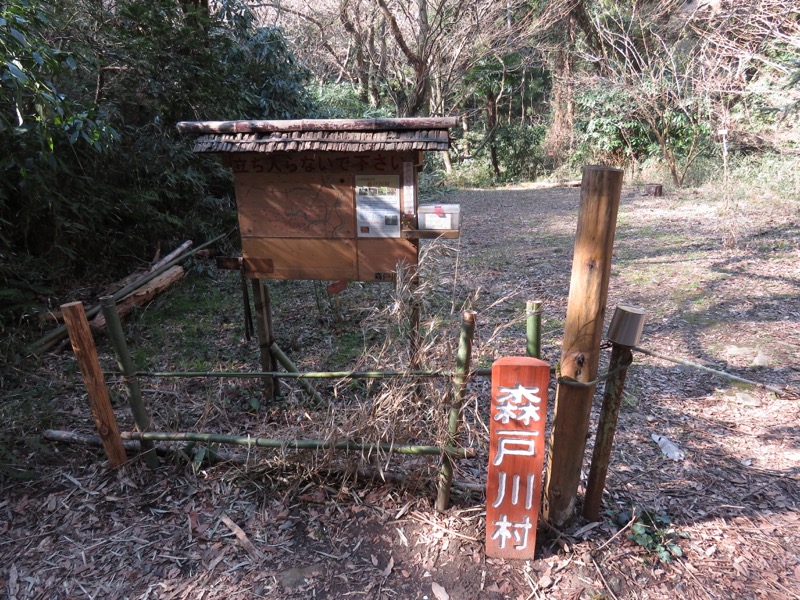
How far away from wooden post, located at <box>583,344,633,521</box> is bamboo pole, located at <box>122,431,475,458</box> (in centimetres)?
60

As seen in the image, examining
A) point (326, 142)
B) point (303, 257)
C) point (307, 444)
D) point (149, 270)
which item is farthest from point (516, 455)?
point (149, 270)

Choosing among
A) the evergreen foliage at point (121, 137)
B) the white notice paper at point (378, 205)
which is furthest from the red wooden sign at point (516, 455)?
the evergreen foliage at point (121, 137)

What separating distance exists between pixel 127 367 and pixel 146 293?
294cm

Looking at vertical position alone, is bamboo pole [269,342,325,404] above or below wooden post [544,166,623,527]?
below

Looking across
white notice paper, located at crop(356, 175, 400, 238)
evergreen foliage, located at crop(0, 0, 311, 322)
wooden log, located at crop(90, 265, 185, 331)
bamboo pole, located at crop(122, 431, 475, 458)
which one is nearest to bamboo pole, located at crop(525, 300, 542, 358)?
bamboo pole, located at crop(122, 431, 475, 458)

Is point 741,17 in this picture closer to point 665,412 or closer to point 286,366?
point 665,412

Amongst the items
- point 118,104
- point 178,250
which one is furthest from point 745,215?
point 118,104

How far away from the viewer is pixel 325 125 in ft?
9.43

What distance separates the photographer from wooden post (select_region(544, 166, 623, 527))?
6.44 ft

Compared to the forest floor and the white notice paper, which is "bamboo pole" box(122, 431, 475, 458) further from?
the white notice paper

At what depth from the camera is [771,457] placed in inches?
123

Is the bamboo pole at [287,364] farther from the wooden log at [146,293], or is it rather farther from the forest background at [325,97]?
the forest background at [325,97]

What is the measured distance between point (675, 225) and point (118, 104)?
9.03 metres

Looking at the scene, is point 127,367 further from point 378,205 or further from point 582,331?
point 582,331
